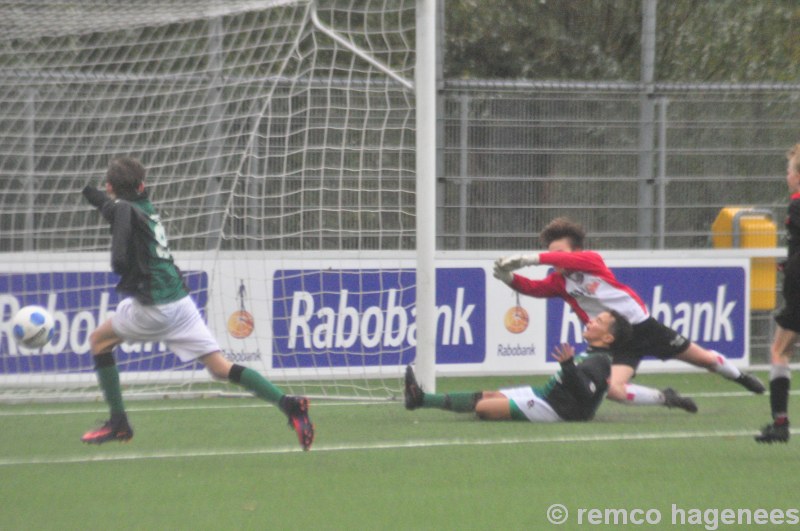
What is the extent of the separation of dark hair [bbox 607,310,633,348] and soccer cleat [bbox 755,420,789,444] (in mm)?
1443

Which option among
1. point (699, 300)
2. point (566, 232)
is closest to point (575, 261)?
point (566, 232)

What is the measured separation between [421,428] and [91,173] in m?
3.63

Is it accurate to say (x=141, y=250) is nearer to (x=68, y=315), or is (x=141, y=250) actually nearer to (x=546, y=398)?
(x=546, y=398)

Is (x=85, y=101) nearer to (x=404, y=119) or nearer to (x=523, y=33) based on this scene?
(x=404, y=119)

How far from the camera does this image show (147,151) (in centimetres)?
939

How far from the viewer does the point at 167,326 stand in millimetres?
6848

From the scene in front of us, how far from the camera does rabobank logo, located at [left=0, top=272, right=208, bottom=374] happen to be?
9406 mm

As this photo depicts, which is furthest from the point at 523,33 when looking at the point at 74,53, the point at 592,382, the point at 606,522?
the point at 606,522

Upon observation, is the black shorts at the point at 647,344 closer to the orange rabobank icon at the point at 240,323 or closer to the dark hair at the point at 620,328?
the dark hair at the point at 620,328

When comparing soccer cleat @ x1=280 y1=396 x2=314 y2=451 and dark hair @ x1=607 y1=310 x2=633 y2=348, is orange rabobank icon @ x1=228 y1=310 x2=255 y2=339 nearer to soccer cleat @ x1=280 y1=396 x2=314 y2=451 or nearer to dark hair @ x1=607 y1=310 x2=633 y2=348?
dark hair @ x1=607 y1=310 x2=633 y2=348

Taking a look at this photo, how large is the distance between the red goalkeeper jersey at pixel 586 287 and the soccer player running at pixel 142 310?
213 cm

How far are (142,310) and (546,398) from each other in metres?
2.54

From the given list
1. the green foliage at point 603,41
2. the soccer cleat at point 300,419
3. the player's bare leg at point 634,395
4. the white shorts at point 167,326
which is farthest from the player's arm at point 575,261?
the green foliage at point 603,41

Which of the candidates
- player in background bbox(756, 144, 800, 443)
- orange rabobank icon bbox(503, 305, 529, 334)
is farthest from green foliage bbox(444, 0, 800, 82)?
player in background bbox(756, 144, 800, 443)
